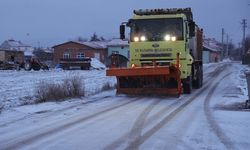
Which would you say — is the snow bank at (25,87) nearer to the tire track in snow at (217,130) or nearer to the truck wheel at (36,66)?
the tire track in snow at (217,130)

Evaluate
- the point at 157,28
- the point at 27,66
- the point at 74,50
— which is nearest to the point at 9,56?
the point at 27,66

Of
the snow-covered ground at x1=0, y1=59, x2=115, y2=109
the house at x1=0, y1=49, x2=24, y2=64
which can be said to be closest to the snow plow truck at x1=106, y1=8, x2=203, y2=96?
the snow-covered ground at x1=0, y1=59, x2=115, y2=109

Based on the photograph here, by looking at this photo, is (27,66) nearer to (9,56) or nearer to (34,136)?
(9,56)

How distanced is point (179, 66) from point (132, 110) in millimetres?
4991

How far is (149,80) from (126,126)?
8.11 metres

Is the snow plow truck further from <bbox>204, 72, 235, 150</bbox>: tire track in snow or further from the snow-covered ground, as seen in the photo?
<bbox>204, 72, 235, 150</bbox>: tire track in snow

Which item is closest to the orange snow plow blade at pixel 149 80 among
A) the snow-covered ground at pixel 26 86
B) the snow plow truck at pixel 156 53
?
the snow plow truck at pixel 156 53

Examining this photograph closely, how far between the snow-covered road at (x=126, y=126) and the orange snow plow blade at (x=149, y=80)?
1571 mm

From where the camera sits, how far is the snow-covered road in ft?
30.5

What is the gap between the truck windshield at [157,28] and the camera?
781 inches

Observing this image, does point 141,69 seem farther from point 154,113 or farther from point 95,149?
point 95,149

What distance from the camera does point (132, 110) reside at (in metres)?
14.8

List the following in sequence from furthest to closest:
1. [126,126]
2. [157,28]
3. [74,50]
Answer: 1. [74,50]
2. [157,28]
3. [126,126]

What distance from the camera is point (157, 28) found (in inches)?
787
